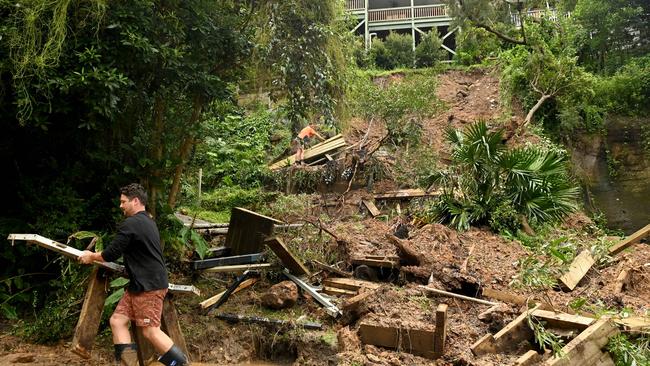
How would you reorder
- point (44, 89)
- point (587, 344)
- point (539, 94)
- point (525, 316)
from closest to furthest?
point (587, 344), point (525, 316), point (44, 89), point (539, 94)

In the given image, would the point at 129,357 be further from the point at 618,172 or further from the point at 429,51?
the point at 429,51

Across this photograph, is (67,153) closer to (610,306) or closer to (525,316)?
(525,316)

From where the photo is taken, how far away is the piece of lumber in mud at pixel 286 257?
263 inches

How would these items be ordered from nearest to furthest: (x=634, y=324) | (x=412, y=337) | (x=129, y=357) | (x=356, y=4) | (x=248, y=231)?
(x=129, y=357)
(x=634, y=324)
(x=412, y=337)
(x=248, y=231)
(x=356, y=4)

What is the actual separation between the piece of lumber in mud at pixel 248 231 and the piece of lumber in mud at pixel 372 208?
4943 millimetres

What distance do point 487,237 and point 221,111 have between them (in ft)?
17.1

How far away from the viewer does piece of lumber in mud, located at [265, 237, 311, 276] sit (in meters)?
6.68

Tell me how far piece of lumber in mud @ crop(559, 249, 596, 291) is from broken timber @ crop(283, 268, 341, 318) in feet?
9.76

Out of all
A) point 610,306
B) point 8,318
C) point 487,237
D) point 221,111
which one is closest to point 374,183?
point 487,237

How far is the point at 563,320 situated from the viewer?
16.0 feet

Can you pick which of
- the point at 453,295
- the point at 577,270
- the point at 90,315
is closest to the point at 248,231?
the point at 453,295

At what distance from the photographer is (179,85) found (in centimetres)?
646

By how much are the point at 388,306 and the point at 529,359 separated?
1990mm

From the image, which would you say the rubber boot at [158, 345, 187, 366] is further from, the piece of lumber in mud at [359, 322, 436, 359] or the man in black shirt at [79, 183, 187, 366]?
the piece of lumber in mud at [359, 322, 436, 359]
